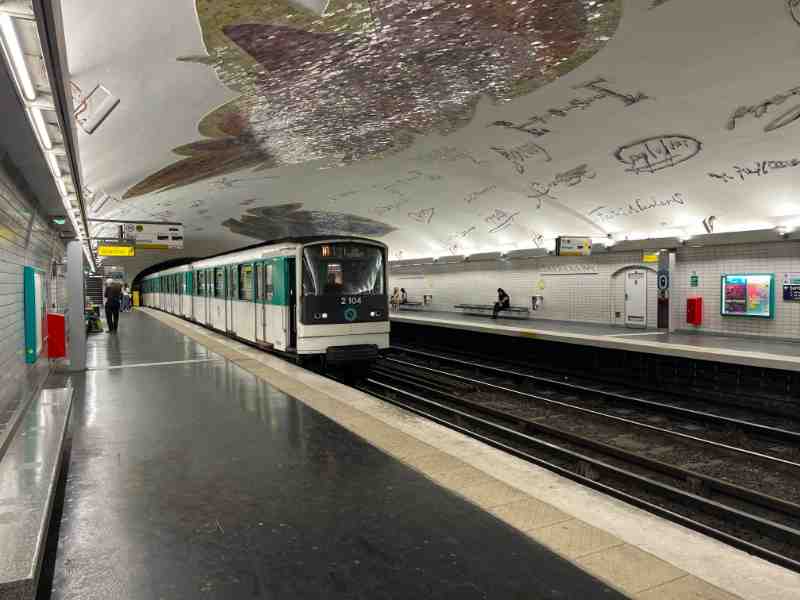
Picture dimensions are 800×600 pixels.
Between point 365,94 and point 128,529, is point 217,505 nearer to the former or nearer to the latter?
point 128,529

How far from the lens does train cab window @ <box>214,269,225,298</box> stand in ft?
48.8

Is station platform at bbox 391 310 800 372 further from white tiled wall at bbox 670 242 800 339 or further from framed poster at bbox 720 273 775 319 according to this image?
framed poster at bbox 720 273 775 319

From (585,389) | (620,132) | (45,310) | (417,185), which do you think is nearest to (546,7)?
(620,132)

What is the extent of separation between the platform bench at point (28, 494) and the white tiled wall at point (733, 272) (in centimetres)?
1247

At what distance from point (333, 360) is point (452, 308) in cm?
1293

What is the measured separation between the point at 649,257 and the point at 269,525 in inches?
513

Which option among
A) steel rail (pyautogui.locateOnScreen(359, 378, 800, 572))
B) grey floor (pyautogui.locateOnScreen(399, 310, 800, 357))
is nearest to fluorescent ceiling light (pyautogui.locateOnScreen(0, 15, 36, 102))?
steel rail (pyautogui.locateOnScreen(359, 378, 800, 572))

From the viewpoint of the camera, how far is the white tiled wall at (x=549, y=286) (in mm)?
15328

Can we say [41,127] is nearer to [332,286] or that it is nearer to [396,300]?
[332,286]

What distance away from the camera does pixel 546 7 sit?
6.86 metres

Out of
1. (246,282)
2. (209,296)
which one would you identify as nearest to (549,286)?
(246,282)

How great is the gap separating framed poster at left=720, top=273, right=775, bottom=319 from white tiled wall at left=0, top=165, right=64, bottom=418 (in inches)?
503

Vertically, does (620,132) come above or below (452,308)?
above

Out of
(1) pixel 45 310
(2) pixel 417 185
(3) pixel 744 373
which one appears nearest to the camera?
(1) pixel 45 310
